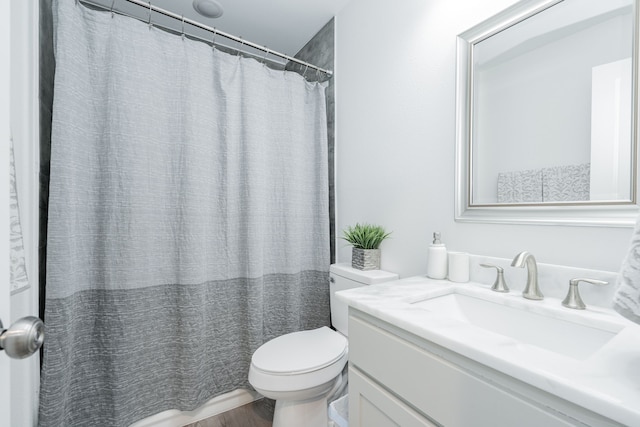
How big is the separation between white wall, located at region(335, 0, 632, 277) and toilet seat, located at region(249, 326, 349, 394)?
0.50 metres

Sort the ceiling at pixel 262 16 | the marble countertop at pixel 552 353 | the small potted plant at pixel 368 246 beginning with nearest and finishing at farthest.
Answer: the marble countertop at pixel 552 353 < the small potted plant at pixel 368 246 < the ceiling at pixel 262 16

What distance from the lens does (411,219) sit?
126cm

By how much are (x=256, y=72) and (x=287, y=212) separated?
841mm

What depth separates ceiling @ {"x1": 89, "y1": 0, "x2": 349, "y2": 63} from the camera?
5.39 feet

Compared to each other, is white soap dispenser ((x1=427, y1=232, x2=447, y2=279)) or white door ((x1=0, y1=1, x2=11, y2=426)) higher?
white door ((x1=0, y1=1, x2=11, y2=426))

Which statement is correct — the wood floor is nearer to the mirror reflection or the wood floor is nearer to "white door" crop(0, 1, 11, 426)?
"white door" crop(0, 1, 11, 426)

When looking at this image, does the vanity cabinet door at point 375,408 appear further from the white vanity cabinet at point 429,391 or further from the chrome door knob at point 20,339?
the chrome door knob at point 20,339

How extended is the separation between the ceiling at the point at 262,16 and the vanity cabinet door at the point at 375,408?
2026mm

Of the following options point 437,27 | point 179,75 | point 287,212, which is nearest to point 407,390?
point 287,212

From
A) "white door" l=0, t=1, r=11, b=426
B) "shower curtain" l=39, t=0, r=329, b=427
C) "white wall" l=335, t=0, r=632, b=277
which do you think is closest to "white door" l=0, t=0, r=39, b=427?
"shower curtain" l=39, t=0, r=329, b=427

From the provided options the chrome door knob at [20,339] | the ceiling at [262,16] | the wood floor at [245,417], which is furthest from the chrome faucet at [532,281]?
the ceiling at [262,16]

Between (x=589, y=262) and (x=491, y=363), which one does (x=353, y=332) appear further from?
(x=589, y=262)

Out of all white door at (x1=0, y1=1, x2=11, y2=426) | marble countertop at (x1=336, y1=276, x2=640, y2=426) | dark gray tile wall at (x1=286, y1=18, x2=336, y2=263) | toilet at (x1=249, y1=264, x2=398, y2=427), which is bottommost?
toilet at (x1=249, y1=264, x2=398, y2=427)

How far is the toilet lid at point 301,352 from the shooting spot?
1.07m
